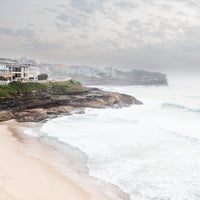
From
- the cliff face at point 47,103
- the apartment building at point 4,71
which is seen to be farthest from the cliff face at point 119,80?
the cliff face at point 47,103

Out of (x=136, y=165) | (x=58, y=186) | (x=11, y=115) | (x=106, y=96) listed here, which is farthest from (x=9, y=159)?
(x=106, y=96)

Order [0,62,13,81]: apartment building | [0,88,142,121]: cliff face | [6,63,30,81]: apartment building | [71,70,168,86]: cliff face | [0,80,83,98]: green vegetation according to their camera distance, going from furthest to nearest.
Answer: [71,70,168,86]: cliff face
[6,63,30,81]: apartment building
[0,62,13,81]: apartment building
[0,80,83,98]: green vegetation
[0,88,142,121]: cliff face

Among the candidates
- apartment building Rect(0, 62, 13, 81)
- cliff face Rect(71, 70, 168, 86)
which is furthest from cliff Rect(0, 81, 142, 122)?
cliff face Rect(71, 70, 168, 86)

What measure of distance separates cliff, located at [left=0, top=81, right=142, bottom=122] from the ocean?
304cm

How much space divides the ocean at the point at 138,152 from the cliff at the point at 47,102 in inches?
120

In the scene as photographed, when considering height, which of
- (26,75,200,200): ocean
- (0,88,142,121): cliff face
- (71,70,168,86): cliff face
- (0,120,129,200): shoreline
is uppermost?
(71,70,168,86): cliff face

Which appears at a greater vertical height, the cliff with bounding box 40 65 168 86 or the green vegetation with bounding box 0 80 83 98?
the cliff with bounding box 40 65 168 86

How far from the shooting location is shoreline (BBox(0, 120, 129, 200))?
Result: 10.1 metres

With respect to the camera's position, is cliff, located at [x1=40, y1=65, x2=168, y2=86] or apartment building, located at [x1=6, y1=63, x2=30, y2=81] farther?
cliff, located at [x1=40, y1=65, x2=168, y2=86]

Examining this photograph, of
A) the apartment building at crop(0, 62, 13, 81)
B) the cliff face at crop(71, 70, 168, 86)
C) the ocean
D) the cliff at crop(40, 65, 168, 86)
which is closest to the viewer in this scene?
the ocean

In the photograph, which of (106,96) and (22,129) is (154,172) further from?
(106,96)

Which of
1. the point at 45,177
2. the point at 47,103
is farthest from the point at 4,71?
the point at 45,177

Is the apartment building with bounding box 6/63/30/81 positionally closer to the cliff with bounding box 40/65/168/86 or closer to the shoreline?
the shoreline

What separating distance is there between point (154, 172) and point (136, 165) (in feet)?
4.26
